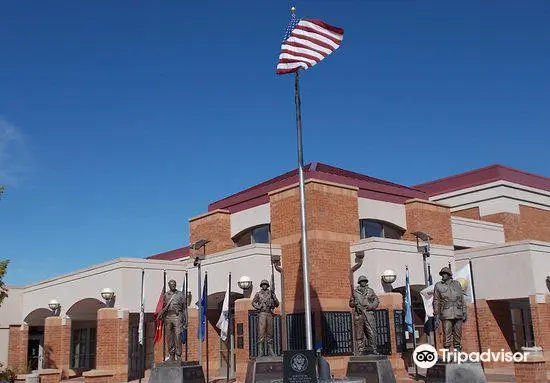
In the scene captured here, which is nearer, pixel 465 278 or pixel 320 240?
pixel 465 278

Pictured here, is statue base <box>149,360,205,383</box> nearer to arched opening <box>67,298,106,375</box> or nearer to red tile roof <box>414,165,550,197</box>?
arched opening <box>67,298,106,375</box>

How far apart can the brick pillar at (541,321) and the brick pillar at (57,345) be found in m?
18.5

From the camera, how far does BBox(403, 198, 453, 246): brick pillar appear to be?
2640 cm

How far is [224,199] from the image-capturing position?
31.0m

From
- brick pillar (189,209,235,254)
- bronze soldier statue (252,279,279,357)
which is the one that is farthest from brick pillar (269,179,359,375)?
bronze soldier statue (252,279,279,357)

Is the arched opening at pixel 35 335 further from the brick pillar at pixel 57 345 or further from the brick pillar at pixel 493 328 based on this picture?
the brick pillar at pixel 493 328

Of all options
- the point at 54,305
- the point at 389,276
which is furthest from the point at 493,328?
the point at 54,305

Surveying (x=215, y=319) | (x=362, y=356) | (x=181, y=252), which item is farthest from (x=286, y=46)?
(x=181, y=252)

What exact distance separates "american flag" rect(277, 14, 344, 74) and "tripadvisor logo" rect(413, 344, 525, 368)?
26.8ft

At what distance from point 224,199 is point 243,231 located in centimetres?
406

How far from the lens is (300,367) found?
1262 cm

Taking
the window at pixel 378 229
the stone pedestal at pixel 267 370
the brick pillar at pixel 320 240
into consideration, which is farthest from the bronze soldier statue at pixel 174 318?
the window at pixel 378 229

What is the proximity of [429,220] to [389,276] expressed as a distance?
5.23 metres

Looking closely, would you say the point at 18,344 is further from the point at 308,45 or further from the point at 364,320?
the point at 308,45
